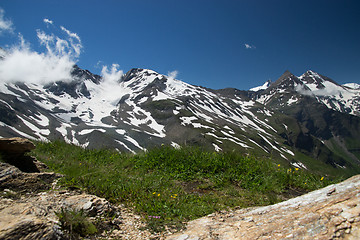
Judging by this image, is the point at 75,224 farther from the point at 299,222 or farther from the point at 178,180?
the point at 178,180

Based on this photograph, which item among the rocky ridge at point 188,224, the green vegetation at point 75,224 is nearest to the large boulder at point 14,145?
the rocky ridge at point 188,224

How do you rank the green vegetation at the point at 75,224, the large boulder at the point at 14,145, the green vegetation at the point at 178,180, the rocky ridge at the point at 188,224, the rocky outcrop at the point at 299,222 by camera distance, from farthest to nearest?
the large boulder at the point at 14,145
the green vegetation at the point at 178,180
the green vegetation at the point at 75,224
the rocky ridge at the point at 188,224
the rocky outcrop at the point at 299,222

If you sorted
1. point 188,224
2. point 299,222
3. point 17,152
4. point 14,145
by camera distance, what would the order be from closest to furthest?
1. point 299,222
2. point 188,224
3. point 14,145
4. point 17,152

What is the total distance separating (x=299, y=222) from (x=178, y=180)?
4.98 meters

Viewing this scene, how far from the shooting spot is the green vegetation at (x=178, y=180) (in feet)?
18.1

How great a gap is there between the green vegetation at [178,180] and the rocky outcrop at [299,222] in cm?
78

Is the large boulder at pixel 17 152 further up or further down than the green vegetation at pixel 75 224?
further up

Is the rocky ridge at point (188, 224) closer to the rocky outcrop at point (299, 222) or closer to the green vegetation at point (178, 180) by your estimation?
the rocky outcrop at point (299, 222)

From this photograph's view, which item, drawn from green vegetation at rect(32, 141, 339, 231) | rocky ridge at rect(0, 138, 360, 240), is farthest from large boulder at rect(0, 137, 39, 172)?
rocky ridge at rect(0, 138, 360, 240)

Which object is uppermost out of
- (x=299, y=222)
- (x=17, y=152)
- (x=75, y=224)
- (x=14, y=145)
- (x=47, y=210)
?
(x=14, y=145)

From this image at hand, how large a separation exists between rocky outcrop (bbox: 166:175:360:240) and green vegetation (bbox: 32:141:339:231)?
2.56ft

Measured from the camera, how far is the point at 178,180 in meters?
7.50

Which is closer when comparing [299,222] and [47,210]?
[299,222]

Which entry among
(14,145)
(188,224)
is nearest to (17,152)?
(14,145)
